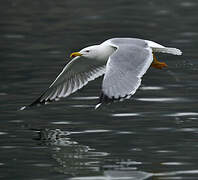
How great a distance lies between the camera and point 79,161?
670cm

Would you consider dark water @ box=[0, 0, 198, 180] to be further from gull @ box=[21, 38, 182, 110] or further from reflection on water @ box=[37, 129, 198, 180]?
gull @ box=[21, 38, 182, 110]

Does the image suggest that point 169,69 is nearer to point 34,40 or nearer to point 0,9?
point 34,40

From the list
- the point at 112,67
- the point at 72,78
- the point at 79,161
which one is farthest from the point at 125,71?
the point at 72,78

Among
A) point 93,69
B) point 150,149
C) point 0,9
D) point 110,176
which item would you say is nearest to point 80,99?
point 93,69

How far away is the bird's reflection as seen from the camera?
6145mm

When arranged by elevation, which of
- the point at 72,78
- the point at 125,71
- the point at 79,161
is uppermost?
the point at 125,71

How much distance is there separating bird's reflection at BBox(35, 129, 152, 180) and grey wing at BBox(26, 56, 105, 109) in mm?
1180

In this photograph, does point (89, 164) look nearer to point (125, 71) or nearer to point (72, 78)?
point (125, 71)

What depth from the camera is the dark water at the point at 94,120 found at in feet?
21.2

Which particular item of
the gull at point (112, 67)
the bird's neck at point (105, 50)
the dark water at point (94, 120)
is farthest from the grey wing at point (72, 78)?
the bird's neck at point (105, 50)

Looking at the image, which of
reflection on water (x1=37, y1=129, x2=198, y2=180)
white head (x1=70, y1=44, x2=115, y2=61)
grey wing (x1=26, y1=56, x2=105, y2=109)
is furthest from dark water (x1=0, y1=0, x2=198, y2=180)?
white head (x1=70, y1=44, x2=115, y2=61)

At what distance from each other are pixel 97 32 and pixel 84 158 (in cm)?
939

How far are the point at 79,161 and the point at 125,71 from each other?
115 cm

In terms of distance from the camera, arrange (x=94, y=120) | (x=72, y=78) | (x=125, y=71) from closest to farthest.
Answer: (x=125, y=71), (x=94, y=120), (x=72, y=78)
